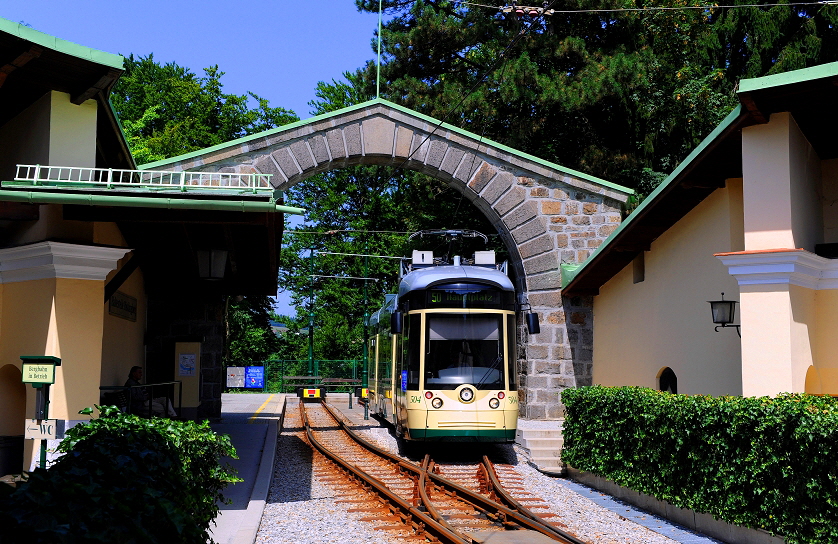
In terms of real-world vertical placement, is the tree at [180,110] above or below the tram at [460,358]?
above

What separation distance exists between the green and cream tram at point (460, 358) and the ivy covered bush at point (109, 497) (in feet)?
26.2

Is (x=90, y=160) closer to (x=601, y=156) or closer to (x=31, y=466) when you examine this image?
(x=31, y=466)

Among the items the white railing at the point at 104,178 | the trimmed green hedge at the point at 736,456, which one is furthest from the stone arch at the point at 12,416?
the trimmed green hedge at the point at 736,456

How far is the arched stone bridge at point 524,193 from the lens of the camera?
1819cm

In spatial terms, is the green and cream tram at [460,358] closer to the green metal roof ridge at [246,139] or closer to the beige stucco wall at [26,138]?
the green metal roof ridge at [246,139]

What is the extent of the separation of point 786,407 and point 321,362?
4137 cm

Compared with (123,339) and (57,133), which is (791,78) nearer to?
(57,133)

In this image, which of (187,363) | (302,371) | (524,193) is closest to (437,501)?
(187,363)

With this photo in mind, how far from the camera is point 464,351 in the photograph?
1446 centimetres

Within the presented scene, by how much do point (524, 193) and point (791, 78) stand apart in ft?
28.7

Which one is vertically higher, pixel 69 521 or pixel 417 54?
pixel 417 54

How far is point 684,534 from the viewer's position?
939 cm

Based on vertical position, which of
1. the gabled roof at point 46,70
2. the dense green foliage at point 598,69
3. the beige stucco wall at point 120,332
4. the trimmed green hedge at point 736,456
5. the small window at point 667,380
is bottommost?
the trimmed green hedge at point 736,456

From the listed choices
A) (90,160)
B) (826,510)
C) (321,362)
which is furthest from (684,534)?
(321,362)
